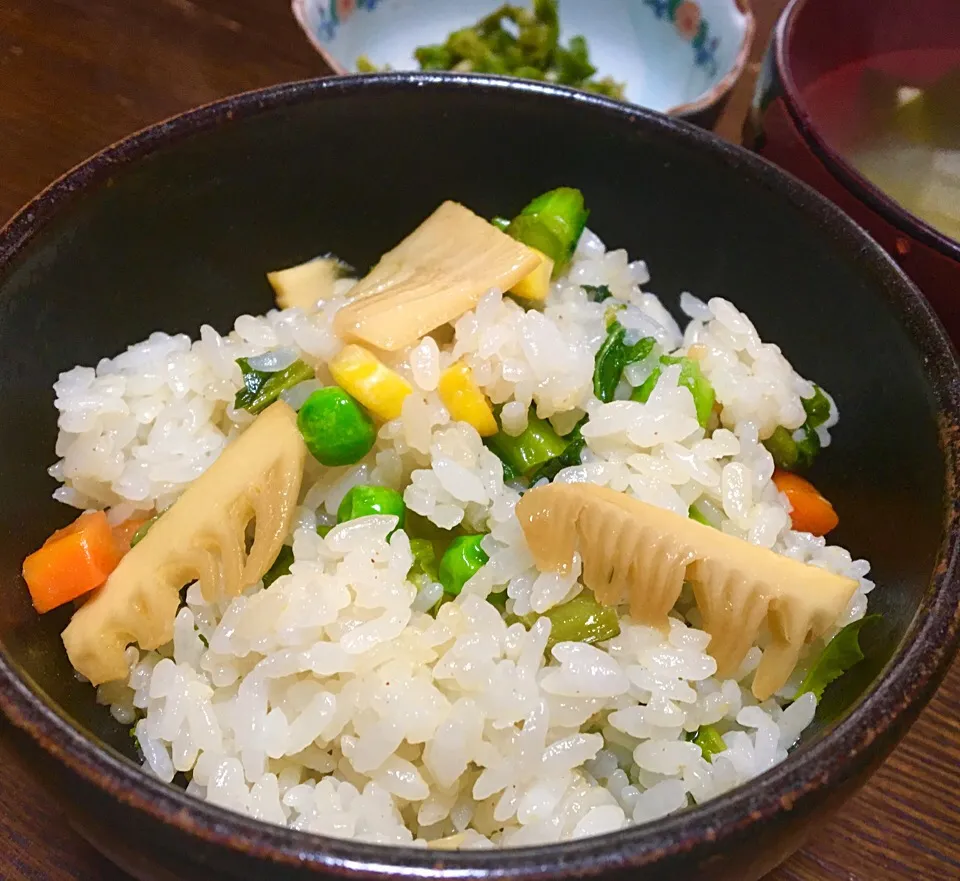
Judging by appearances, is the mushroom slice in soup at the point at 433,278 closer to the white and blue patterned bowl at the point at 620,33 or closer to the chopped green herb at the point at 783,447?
the chopped green herb at the point at 783,447

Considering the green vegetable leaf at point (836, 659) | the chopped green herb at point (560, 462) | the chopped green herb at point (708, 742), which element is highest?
the chopped green herb at point (560, 462)

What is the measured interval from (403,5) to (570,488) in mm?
1976

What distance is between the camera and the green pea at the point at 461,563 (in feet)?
4.04

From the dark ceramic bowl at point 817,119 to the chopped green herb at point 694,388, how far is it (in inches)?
17.6

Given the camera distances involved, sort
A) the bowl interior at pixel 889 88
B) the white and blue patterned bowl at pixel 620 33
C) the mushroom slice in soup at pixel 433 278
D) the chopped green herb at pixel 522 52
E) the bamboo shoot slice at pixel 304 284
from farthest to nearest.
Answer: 1. the chopped green herb at pixel 522 52
2. the white and blue patterned bowl at pixel 620 33
3. the bowl interior at pixel 889 88
4. the bamboo shoot slice at pixel 304 284
5. the mushroom slice in soup at pixel 433 278

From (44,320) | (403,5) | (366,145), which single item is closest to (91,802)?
(44,320)

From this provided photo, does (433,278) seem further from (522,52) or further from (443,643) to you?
(522,52)

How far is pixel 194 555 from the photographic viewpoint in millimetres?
1197

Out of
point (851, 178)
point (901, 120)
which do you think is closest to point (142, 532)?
point (851, 178)

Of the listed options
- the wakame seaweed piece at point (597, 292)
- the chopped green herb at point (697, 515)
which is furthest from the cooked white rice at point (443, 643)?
the wakame seaweed piece at point (597, 292)

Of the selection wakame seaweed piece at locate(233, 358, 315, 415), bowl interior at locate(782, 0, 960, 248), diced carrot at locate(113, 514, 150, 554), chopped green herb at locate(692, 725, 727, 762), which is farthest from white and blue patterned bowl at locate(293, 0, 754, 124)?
chopped green herb at locate(692, 725, 727, 762)

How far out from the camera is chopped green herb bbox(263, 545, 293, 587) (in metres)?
1.28

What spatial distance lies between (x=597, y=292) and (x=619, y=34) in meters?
1.44

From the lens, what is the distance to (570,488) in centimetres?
120
